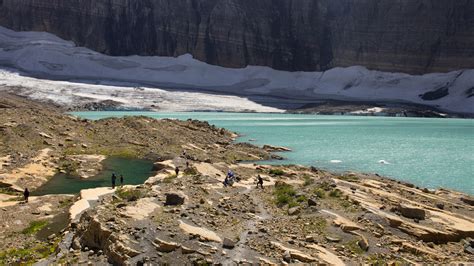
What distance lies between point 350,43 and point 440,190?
5706 inches

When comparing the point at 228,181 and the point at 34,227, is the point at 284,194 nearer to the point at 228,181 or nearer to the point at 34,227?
the point at 228,181

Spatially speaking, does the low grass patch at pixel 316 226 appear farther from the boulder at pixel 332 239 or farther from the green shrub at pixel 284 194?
the green shrub at pixel 284 194

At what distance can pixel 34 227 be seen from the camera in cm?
2177

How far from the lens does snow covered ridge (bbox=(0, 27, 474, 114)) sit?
433 ft

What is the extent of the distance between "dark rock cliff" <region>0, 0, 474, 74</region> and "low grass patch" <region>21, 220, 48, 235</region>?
152 m

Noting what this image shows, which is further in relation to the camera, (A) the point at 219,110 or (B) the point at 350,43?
(B) the point at 350,43

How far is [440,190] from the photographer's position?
2927 centimetres

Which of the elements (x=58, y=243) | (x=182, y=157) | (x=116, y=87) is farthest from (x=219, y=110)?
(x=58, y=243)

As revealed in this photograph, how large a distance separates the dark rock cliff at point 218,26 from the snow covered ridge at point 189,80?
15.8 ft

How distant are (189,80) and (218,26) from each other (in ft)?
80.2

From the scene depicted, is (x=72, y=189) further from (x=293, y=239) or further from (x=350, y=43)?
(x=350, y=43)

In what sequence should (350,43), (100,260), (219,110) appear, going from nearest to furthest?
(100,260) → (219,110) → (350,43)

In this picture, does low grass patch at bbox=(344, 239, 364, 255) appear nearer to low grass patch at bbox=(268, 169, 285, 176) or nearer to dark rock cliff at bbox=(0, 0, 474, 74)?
low grass patch at bbox=(268, 169, 285, 176)

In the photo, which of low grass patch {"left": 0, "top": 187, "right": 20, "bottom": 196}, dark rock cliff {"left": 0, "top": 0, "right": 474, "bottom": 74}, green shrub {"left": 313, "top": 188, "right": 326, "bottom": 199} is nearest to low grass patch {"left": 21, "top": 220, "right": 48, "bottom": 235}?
low grass patch {"left": 0, "top": 187, "right": 20, "bottom": 196}
